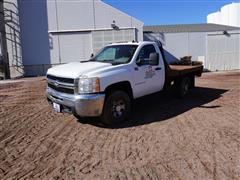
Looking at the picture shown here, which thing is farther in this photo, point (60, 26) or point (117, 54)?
point (60, 26)

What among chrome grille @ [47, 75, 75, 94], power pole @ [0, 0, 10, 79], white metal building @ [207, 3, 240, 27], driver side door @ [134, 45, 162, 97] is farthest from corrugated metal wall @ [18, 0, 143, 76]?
white metal building @ [207, 3, 240, 27]

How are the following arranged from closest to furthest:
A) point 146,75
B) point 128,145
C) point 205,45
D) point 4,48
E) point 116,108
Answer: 1. point 128,145
2. point 116,108
3. point 146,75
4. point 4,48
5. point 205,45

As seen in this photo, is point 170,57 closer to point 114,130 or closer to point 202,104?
point 202,104

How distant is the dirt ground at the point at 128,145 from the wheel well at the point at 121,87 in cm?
80

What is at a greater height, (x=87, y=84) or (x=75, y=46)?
(x=75, y=46)

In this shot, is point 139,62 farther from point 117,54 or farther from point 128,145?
point 128,145

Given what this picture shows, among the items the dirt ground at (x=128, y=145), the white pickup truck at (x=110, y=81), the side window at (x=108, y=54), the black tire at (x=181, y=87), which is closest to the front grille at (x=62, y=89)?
the white pickup truck at (x=110, y=81)

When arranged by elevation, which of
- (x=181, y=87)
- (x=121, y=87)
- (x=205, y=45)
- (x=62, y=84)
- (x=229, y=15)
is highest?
(x=229, y=15)

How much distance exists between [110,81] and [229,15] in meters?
39.1

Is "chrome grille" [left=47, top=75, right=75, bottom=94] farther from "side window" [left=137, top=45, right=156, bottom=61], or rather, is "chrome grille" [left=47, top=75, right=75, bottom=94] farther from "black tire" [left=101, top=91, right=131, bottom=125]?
"side window" [left=137, top=45, right=156, bottom=61]

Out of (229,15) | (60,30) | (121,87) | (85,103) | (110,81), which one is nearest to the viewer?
(85,103)

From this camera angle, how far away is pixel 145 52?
7.34 metres

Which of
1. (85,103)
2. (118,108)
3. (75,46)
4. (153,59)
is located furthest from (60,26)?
(85,103)

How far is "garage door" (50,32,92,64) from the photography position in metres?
20.4
